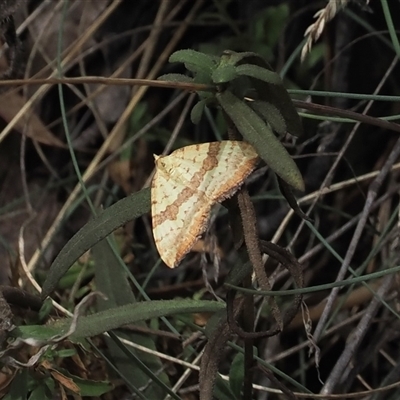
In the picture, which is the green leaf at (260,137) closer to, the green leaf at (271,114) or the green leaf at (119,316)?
the green leaf at (271,114)

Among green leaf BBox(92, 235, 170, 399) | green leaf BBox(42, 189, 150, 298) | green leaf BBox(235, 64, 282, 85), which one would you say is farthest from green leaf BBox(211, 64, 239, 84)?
green leaf BBox(92, 235, 170, 399)

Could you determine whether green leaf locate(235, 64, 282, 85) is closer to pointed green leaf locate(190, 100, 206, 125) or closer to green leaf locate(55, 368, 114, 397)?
pointed green leaf locate(190, 100, 206, 125)

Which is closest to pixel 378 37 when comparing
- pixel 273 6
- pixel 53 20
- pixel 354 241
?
pixel 273 6

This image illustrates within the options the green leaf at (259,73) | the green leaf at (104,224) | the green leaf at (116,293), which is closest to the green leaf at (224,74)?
the green leaf at (259,73)

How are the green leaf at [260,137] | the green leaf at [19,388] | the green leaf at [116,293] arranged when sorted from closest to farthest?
1. the green leaf at [260,137]
2. the green leaf at [19,388]
3. the green leaf at [116,293]

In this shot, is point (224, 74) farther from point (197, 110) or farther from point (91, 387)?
point (91, 387)

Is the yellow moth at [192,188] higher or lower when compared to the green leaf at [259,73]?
lower

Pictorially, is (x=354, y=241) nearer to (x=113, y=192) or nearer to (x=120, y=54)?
(x=113, y=192)
